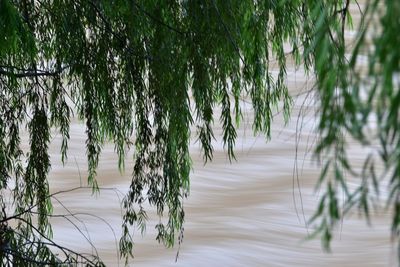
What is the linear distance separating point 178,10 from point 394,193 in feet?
4.07

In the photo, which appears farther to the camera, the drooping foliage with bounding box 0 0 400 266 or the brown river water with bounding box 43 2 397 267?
the brown river water with bounding box 43 2 397 267

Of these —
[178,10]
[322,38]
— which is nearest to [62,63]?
[178,10]

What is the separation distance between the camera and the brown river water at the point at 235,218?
3.65m

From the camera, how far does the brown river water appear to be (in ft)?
12.0

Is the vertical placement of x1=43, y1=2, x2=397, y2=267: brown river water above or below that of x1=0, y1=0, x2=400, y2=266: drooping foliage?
below

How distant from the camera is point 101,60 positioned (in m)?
1.87

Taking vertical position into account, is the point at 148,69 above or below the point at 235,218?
above

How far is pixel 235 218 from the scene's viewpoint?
3998mm

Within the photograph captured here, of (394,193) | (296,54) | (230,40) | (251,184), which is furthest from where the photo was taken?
(251,184)

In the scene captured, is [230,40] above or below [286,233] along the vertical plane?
above

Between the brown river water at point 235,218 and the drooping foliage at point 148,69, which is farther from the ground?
the drooping foliage at point 148,69

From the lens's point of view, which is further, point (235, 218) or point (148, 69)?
point (235, 218)

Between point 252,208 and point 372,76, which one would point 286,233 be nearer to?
point 252,208

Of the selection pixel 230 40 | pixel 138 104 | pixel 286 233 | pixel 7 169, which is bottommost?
pixel 286 233
